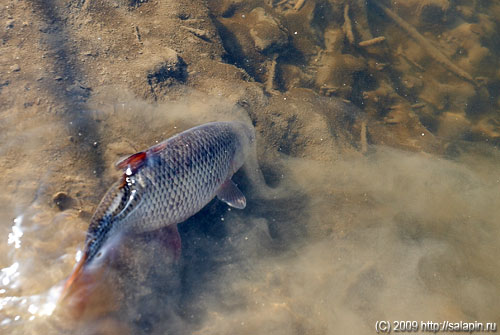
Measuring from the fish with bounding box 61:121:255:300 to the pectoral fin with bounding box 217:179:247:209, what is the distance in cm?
8

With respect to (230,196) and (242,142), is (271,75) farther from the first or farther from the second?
(230,196)

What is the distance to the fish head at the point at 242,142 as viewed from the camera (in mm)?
2914

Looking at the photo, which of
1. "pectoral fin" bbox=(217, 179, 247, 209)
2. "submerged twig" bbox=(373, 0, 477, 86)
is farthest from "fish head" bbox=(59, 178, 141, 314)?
"submerged twig" bbox=(373, 0, 477, 86)

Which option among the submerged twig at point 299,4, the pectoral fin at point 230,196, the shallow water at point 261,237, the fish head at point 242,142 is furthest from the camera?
the submerged twig at point 299,4

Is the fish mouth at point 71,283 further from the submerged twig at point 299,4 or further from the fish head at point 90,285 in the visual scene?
the submerged twig at point 299,4

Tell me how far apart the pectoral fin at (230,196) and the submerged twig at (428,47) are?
16.8 feet

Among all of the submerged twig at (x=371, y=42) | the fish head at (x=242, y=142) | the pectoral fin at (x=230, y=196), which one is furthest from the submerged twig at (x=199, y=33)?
the submerged twig at (x=371, y=42)

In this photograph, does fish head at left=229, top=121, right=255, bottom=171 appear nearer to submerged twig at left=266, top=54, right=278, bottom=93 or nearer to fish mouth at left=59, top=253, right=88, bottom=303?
submerged twig at left=266, top=54, right=278, bottom=93

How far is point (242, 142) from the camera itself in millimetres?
2980

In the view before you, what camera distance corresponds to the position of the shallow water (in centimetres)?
233

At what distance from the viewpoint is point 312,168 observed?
3688 mm

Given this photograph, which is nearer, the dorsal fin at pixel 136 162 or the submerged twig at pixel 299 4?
the dorsal fin at pixel 136 162

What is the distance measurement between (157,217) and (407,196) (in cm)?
286

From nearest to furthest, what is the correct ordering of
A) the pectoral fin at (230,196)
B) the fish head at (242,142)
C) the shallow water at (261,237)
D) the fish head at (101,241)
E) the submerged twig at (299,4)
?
the fish head at (101,241) → the shallow water at (261,237) → the pectoral fin at (230,196) → the fish head at (242,142) → the submerged twig at (299,4)
